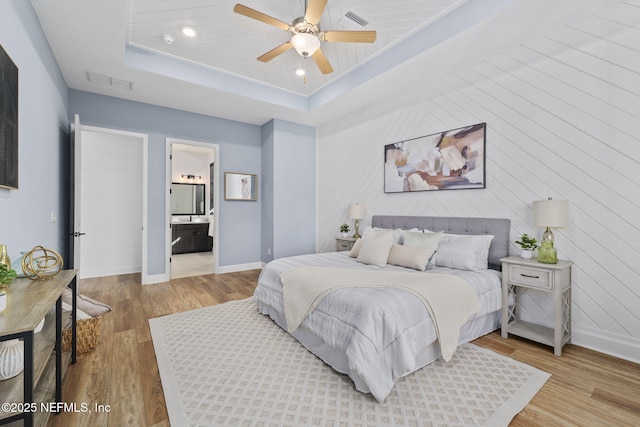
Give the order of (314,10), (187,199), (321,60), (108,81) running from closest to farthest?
(314,10) < (321,60) < (108,81) < (187,199)

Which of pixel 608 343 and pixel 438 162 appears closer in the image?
pixel 608 343

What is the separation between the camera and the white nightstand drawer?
2.39 metres

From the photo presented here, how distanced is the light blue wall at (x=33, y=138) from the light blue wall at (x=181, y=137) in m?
0.72

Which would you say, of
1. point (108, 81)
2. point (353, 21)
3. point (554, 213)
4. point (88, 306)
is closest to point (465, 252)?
point (554, 213)

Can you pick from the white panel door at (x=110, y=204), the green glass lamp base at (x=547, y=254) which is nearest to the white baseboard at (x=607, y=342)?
the green glass lamp base at (x=547, y=254)

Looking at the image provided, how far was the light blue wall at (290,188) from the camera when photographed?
17.1 ft

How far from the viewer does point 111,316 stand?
10.4 ft

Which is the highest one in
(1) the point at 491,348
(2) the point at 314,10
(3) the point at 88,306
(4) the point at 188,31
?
(4) the point at 188,31

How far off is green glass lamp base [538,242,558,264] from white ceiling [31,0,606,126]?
78.3 inches

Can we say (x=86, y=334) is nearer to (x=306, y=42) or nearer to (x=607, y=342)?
(x=306, y=42)

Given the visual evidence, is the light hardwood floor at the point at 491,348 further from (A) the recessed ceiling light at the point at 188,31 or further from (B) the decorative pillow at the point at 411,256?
(A) the recessed ceiling light at the point at 188,31

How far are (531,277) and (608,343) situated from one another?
29.7 inches

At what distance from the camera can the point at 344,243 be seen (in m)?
4.68

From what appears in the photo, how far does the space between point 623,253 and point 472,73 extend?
2.24 metres
